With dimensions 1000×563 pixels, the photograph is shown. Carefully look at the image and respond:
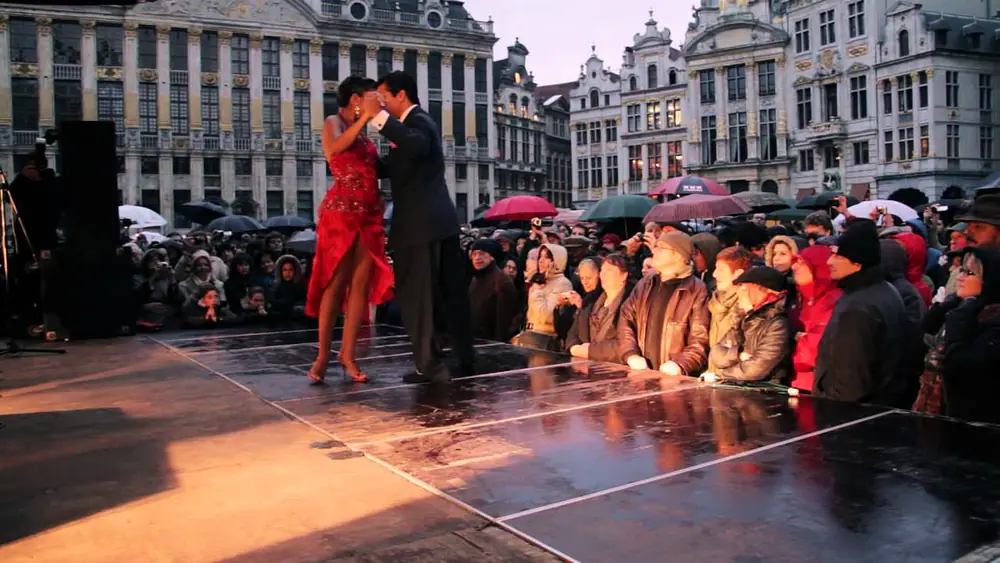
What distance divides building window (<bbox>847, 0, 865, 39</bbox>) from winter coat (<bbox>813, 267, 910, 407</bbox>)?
50.9 m

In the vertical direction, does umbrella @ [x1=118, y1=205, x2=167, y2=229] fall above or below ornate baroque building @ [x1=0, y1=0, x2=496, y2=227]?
below

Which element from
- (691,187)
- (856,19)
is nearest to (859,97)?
(856,19)

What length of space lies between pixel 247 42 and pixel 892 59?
128ft

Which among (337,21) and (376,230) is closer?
(376,230)

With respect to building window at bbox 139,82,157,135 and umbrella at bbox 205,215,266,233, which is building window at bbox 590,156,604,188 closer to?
building window at bbox 139,82,157,135

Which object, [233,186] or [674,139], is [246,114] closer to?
[233,186]

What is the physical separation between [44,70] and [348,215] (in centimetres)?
5454

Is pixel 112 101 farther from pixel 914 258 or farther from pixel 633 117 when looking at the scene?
pixel 914 258

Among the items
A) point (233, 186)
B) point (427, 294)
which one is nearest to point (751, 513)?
point (427, 294)

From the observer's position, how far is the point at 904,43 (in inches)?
1900

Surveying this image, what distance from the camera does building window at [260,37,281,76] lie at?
2279 inches

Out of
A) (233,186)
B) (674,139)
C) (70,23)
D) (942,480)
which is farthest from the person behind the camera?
(674,139)

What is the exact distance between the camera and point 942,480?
3.30 meters

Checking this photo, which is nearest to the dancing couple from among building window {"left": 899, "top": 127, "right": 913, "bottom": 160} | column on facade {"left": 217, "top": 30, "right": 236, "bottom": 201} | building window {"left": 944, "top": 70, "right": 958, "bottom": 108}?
building window {"left": 899, "top": 127, "right": 913, "bottom": 160}
